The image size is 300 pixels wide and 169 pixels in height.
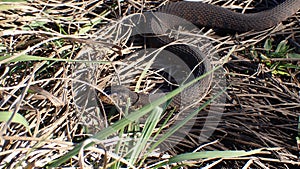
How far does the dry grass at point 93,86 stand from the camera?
277 centimetres

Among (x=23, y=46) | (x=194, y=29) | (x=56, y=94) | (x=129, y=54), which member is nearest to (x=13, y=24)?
(x=23, y=46)

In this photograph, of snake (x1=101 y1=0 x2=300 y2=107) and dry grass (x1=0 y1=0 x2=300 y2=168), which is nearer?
dry grass (x1=0 y1=0 x2=300 y2=168)

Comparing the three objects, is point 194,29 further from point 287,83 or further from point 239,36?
point 287,83

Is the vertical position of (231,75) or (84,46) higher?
(84,46)

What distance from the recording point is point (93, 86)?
8.66 feet

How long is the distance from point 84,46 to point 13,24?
517 millimetres

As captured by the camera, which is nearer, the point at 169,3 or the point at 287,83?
the point at 287,83

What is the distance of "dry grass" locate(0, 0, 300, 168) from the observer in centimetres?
277

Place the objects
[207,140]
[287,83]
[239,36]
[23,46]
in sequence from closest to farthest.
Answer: [23,46] < [207,140] < [287,83] < [239,36]

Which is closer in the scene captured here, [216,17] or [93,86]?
[93,86]

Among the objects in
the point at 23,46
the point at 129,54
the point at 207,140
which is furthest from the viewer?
the point at 129,54

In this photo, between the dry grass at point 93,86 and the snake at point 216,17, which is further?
the snake at point 216,17

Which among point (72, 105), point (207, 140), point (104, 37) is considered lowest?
point (207, 140)

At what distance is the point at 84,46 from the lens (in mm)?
3488
